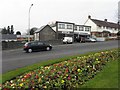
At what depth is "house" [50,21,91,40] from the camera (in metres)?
70.8

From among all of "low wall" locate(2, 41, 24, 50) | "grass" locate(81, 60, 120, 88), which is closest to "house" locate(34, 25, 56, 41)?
"low wall" locate(2, 41, 24, 50)

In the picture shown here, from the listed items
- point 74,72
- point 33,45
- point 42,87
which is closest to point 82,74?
point 74,72

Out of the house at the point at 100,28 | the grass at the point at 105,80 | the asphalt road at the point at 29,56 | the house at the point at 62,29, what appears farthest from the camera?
the house at the point at 100,28

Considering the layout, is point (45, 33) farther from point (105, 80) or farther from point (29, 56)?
point (105, 80)

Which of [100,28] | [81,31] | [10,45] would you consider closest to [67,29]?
[81,31]

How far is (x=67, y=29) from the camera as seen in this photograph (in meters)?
73.2

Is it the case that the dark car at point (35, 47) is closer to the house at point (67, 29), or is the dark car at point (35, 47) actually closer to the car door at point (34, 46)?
the car door at point (34, 46)

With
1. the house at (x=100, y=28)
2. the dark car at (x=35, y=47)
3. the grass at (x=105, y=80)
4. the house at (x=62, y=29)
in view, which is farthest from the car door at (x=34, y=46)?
the house at (x=100, y=28)

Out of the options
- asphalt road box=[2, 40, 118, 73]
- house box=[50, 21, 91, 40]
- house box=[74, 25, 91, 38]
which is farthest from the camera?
house box=[74, 25, 91, 38]

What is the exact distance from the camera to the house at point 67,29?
70750 millimetres

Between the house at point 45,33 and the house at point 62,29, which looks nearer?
the house at point 45,33

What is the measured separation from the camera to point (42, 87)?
884 cm

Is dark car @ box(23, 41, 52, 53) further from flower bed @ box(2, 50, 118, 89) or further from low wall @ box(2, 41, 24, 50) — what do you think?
flower bed @ box(2, 50, 118, 89)

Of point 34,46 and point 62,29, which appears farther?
point 62,29
